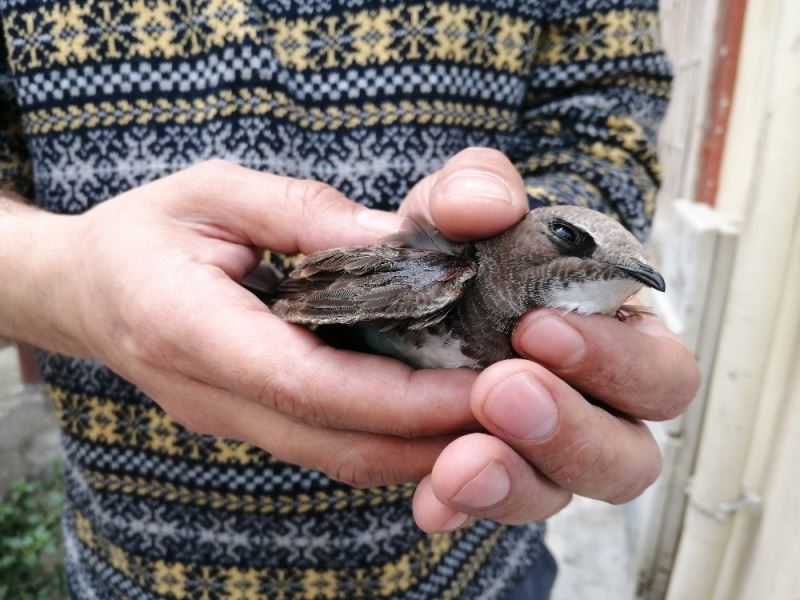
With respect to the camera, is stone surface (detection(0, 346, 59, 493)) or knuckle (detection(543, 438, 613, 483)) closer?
knuckle (detection(543, 438, 613, 483))

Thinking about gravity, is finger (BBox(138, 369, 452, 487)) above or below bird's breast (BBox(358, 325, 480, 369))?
below

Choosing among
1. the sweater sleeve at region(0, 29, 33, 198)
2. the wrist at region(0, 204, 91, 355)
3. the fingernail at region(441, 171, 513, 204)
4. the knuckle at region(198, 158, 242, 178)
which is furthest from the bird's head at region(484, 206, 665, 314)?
the sweater sleeve at region(0, 29, 33, 198)

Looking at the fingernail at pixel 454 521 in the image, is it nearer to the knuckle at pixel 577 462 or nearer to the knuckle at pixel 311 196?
the knuckle at pixel 577 462

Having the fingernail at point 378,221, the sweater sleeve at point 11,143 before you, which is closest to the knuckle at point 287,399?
Result: the fingernail at point 378,221

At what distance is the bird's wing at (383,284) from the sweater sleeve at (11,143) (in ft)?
2.87

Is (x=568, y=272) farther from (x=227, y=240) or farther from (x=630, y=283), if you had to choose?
(x=227, y=240)

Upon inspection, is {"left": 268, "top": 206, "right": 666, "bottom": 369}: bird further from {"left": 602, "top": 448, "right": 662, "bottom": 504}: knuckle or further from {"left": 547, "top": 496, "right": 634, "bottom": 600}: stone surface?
{"left": 547, "top": 496, "right": 634, "bottom": 600}: stone surface

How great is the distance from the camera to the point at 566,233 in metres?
1.24

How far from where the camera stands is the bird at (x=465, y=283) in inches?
45.9

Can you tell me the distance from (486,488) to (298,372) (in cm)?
37

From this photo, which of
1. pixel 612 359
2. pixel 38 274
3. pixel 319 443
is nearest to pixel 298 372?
pixel 319 443

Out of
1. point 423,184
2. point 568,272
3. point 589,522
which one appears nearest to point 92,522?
point 423,184

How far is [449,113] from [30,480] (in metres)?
4.03

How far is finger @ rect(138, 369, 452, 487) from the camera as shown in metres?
1.24
